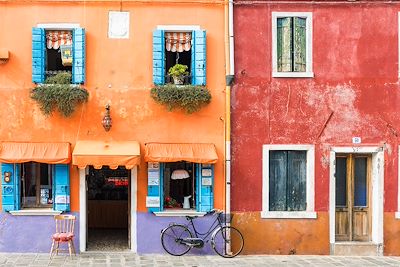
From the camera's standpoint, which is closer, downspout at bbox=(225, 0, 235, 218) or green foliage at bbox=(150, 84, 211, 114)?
green foliage at bbox=(150, 84, 211, 114)

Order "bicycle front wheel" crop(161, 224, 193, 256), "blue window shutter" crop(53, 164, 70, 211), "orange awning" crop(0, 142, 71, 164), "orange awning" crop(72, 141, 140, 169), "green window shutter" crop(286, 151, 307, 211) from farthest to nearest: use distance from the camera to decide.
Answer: "green window shutter" crop(286, 151, 307, 211) → "bicycle front wheel" crop(161, 224, 193, 256) → "blue window shutter" crop(53, 164, 70, 211) → "orange awning" crop(0, 142, 71, 164) → "orange awning" crop(72, 141, 140, 169)

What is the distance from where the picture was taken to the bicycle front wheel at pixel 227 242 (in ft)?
40.3

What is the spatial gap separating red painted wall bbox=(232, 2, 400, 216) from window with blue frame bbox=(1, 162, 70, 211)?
403 cm

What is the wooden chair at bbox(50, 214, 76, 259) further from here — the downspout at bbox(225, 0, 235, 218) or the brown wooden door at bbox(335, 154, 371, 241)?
the brown wooden door at bbox(335, 154, 371, 241)

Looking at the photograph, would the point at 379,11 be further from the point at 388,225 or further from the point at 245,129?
the point at 388,225

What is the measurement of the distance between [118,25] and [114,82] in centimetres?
137

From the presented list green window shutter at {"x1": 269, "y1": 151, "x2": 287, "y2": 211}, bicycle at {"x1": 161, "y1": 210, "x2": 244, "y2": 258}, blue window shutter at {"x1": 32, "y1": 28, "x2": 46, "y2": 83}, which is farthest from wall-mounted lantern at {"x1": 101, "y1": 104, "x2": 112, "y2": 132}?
green window shutter at {"x1": 269, "y1": 151, "x2": 287, "y2": 211}

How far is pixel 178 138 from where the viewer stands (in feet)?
41.0

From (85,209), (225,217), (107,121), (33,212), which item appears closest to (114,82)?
(107,121)

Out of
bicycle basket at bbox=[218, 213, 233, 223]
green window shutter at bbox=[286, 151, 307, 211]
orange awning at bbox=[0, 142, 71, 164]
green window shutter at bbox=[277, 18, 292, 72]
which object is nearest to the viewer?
orange awning at bbox=[0, 142, 71, 164]

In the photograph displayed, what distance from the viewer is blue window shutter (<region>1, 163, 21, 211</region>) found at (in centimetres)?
1207

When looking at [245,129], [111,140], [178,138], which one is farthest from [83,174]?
[245,129]

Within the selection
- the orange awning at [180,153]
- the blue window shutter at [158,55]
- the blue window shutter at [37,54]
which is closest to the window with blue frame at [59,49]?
the blue window shutter at [37,54]

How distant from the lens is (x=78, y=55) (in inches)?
480
